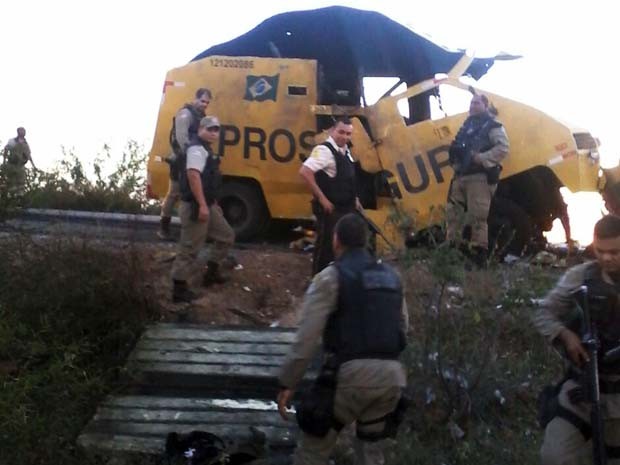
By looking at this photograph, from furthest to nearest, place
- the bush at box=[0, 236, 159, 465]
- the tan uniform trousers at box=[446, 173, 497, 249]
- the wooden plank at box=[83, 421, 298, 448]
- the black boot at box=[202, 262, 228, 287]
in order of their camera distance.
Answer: the tan uniform trousers at box=[446, 173, 497, 249]
the black boot at box=[202, 262, 228, 287]
the bush at box=[0, 236, 159, 465]
the wooden plank at box=[83, 421, 298, 448]

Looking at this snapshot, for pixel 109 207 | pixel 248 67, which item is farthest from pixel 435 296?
pixel 109 207

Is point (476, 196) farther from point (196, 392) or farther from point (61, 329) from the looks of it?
point (61, 329)

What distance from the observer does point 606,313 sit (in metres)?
6.09

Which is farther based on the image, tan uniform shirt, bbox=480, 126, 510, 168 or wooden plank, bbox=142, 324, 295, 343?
tan uniform shirt, bbox=480, 126, 510, 168

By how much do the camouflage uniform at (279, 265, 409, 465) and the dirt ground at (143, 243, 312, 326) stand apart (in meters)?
3.76

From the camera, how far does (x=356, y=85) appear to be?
13734mm

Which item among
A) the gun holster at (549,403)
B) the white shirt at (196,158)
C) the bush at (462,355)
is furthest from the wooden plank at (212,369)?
the gun holster at (549,403)

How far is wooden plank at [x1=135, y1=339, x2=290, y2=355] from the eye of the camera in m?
9.62

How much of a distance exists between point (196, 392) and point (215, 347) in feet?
1.86

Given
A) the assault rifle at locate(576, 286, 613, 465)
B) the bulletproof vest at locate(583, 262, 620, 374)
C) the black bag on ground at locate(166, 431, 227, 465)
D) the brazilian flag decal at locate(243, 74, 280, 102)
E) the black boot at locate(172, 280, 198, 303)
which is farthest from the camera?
the brazilian flag decal at locate(243, 74, 280, 102)

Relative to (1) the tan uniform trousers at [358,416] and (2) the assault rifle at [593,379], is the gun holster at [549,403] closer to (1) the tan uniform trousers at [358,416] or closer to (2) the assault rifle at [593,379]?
(2) the assault rifle at [593,379]

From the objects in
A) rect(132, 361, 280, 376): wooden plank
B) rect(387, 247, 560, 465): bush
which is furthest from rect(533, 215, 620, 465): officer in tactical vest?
rect(132, 361, 280, 376): wooden plank

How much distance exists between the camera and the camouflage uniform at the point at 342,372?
261 inches

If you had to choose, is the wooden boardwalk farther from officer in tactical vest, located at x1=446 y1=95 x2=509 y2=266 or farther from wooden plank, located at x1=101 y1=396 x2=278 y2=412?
officer in tactical vest, located at x1=446 y1=95 x2=509 y2=266
